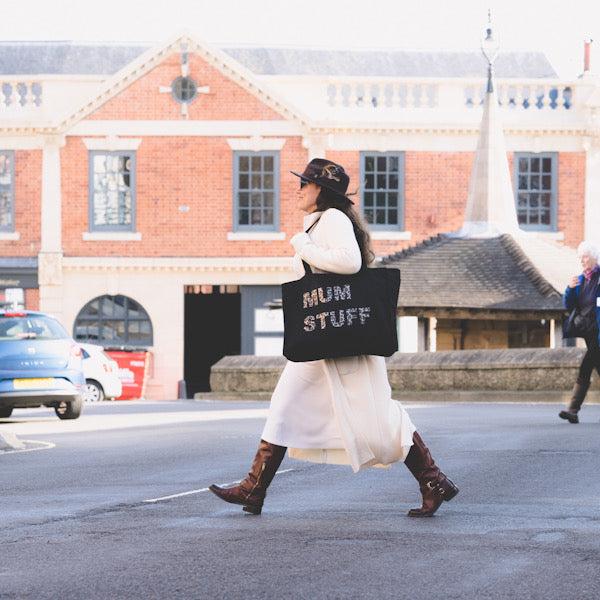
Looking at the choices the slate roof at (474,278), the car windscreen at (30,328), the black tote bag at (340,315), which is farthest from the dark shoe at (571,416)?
the slate roof at (474,278)

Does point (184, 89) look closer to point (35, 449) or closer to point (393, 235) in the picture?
point (393, 235)

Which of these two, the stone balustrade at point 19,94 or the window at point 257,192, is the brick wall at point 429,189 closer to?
the window at point 257,192

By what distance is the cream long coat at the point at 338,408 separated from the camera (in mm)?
8047

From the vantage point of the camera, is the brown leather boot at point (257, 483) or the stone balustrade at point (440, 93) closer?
the brown leather boot at point (257, 483)

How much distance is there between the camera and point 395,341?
812cm

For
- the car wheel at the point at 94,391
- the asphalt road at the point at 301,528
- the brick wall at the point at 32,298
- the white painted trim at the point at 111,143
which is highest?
the white painted trim at the point at 111,143

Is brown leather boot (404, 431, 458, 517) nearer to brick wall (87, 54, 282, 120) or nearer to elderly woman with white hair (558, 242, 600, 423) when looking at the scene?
elderly woman with white hair (558, 242, 600, 423)

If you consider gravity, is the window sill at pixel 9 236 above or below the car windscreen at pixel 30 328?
above

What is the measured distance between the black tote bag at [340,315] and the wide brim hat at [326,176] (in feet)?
1.60

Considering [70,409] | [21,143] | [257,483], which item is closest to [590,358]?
[70,409]

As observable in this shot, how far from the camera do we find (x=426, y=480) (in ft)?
27.1

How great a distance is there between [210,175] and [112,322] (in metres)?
4.30

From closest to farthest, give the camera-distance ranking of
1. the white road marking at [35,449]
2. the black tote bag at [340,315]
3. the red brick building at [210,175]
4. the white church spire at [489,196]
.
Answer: the black tote bag at [340,315], the white road marking at [35,449], the white church spire at [489,196], the red brick building at [210,175]

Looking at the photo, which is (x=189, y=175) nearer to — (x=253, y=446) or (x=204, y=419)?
(x=204, y=419)
